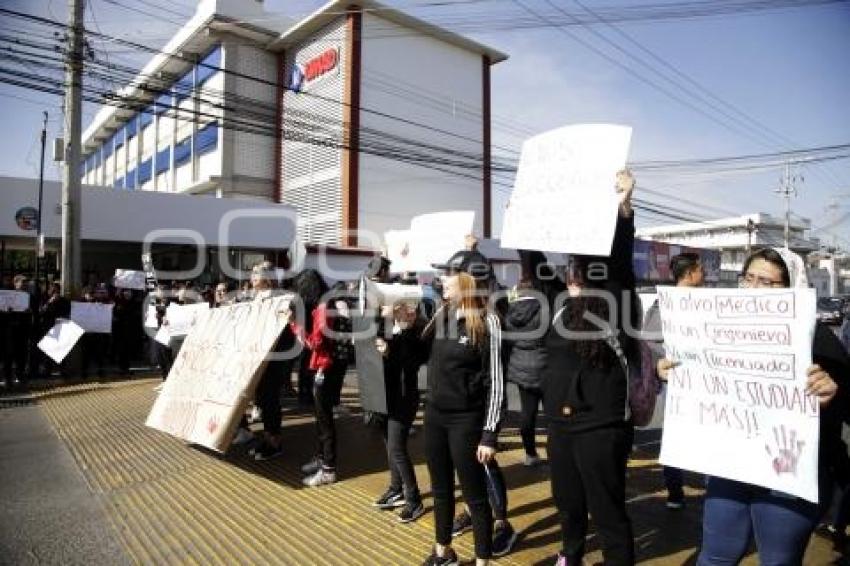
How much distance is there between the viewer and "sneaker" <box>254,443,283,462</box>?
21.6 feet

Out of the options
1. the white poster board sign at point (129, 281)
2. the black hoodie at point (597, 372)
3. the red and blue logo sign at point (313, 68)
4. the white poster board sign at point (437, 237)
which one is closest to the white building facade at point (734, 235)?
the red and blue logo sign at point (313, 68)

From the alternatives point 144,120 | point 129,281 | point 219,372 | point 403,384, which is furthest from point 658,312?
point 144,120

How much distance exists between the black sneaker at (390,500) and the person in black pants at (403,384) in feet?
0.78

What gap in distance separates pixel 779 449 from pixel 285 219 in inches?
793

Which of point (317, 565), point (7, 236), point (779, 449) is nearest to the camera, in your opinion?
point (779, 449)

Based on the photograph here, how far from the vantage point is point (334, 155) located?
30.4 meters

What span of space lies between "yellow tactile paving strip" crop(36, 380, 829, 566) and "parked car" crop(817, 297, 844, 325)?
83.9 ft

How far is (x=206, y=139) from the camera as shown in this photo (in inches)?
1323

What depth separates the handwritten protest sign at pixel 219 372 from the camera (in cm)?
581

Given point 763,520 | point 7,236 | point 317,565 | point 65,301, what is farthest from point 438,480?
point 7,236

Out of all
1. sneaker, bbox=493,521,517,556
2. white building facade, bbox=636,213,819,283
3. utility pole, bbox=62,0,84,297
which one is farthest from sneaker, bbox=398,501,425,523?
white building facade, bbox=636,213,819,283

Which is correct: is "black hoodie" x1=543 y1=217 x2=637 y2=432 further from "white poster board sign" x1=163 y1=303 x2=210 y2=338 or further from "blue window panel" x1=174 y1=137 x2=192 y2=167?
"blue window panel" x1=174 y1=137 x2=192 y2=167

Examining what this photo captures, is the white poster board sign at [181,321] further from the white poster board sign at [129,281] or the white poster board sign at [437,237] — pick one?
the white poster board sign at [129,281]

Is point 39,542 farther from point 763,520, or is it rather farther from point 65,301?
point 65,301
